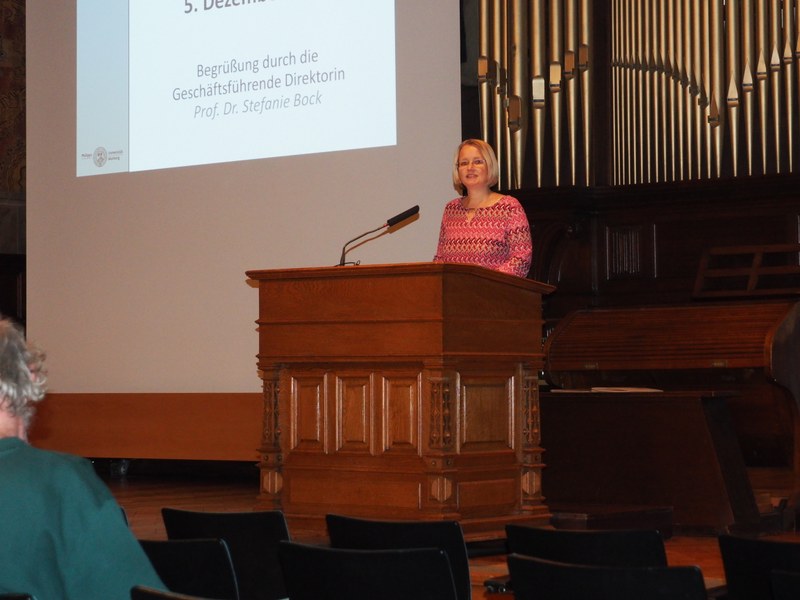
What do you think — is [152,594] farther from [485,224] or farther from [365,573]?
[485,224]

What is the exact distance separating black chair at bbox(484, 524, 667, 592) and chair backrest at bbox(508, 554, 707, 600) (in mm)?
481

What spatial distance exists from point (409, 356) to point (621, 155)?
3115 mm

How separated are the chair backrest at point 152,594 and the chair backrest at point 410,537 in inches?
39.2

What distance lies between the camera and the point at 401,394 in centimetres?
427

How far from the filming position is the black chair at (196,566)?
2.48 m

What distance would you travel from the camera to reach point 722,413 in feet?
16.9

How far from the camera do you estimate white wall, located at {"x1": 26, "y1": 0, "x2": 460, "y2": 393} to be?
6676 millimetres

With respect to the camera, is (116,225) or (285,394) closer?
(285,394)

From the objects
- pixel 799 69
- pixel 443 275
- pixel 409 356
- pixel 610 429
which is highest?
pixel 799 69

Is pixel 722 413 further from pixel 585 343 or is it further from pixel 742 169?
pixel 742 169

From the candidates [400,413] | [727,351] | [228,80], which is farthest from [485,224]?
[228,80]

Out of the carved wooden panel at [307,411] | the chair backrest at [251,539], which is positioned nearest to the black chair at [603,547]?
the chair backrest at [251,539]

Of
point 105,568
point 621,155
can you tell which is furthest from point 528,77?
point 105,568

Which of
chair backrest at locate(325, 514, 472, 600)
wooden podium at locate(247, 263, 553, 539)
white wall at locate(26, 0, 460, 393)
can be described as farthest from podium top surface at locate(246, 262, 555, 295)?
white wall at locate(26, 0, 460, 393)
